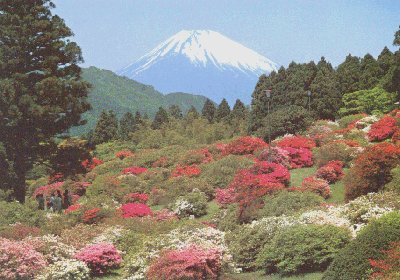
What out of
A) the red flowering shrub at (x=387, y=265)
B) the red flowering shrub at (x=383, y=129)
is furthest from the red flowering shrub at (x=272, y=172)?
the red flowering shrub at (x=387, y=265)

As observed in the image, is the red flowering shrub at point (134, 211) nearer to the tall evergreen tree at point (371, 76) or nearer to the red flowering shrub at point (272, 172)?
the red flowering shrub at point (272, 172)

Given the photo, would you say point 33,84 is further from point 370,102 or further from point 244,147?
point 370,102

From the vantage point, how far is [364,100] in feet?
171

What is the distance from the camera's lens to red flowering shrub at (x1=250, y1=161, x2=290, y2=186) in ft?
81.0

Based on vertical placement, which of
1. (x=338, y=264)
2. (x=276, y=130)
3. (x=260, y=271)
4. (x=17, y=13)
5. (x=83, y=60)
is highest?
(x=17, y=13)

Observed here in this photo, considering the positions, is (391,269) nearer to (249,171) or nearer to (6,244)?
(6,244)

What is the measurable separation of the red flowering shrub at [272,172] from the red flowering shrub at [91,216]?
293 inches

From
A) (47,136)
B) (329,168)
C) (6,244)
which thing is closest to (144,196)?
(47,136)

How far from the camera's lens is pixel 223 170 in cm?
2891

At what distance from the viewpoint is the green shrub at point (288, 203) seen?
19422 mm

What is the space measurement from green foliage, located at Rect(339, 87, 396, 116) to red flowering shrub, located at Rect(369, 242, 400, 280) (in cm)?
4090

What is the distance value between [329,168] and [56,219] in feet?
42.8

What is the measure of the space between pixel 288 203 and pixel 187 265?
749 centimetres

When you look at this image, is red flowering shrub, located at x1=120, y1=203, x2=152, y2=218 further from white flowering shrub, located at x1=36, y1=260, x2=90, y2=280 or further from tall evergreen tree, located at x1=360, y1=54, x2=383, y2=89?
tall evergreen tree, located at x1=360, y1=54, x2=383, y2=89
